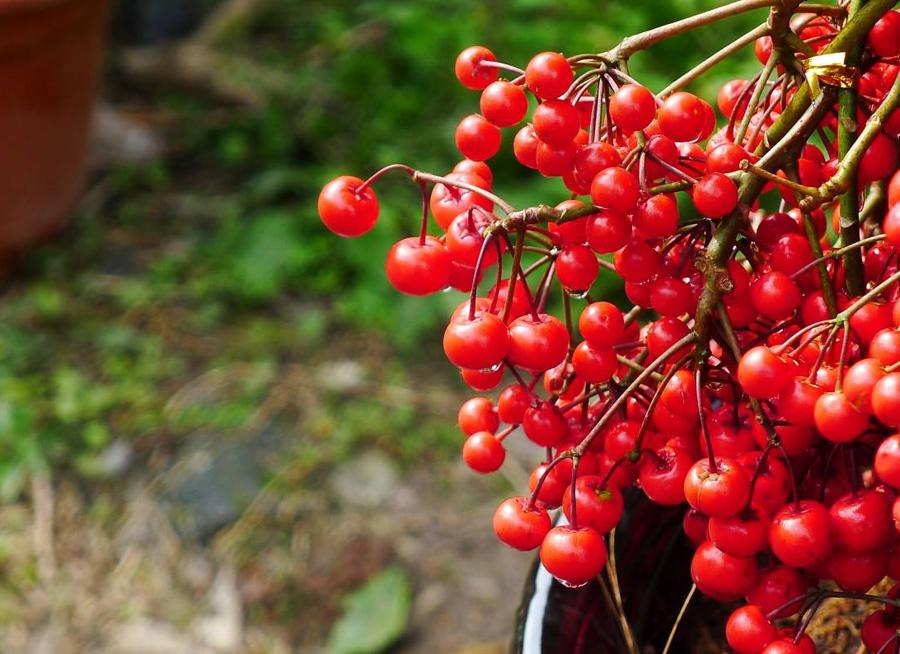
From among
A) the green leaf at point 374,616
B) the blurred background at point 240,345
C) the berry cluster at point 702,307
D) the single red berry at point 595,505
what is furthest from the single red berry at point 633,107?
the green leaf at point 374,616

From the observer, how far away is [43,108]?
2.36m

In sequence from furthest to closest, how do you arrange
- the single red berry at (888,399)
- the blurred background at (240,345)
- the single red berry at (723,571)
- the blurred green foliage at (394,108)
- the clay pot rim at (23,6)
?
the blurred green foliage at (394,108) → the clay pot rim at (23,6) → the blurred background at (240,345) → the single red berry at (723,571) → the single red berry at (888,399)

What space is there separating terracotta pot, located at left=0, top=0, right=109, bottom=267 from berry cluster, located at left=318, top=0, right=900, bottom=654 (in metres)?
1.83

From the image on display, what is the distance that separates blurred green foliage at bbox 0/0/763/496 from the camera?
2098 millimetres

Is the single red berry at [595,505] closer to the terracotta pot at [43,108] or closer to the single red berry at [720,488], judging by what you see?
the single red berry at [720,488]

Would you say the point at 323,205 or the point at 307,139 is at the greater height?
the point at 323,205

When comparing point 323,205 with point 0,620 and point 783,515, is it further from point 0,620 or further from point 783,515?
point 0,620

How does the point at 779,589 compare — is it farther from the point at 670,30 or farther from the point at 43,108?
the point at 43,108

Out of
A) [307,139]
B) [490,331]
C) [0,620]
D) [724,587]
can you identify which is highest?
[490,331]

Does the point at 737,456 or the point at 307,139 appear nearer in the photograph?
the point at 737,456

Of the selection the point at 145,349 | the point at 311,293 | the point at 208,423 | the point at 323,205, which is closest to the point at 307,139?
the point at 311,293

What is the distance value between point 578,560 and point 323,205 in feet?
0.83

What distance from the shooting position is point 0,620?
66.4 inches

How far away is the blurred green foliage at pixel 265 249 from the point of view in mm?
2098
